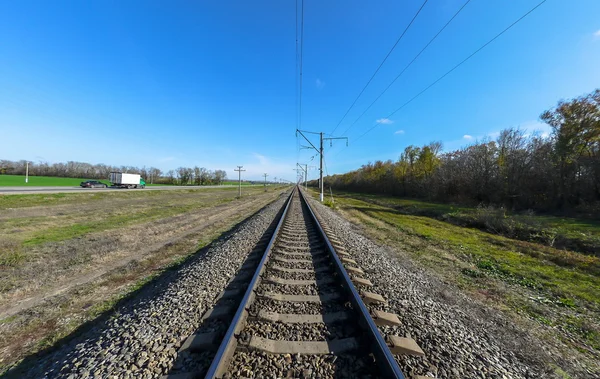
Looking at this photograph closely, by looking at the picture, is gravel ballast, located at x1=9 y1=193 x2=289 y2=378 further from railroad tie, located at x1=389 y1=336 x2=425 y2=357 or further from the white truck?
the white truck

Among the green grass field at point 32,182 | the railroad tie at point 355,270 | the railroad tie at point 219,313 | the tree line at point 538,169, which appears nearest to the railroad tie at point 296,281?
the railroad tie at point 355,270

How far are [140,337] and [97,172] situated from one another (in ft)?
484

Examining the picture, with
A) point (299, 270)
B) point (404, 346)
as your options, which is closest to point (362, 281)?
point (299, 270)

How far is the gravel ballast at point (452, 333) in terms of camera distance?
2.51 meters

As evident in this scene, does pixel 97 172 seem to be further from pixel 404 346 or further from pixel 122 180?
pixel 404 346

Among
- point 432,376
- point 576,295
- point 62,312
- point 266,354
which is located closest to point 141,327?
point 266,354

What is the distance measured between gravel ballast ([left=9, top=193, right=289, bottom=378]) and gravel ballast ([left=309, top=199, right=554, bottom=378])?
2740 millimetres

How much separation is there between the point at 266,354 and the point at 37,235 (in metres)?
12.5

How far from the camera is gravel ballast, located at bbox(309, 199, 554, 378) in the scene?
2.51 m

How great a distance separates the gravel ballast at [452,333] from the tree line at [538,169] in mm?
27391

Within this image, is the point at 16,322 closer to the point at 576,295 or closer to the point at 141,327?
the point at 141,327

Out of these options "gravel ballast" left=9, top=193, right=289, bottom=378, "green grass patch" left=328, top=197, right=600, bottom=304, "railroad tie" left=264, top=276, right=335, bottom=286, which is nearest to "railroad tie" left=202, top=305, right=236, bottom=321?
"gravel ballast" left=9, top=193, right=289, bottom=378

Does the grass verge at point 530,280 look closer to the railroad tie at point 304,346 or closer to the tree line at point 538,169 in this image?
the railroad tie at point 304,346

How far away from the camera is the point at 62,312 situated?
3934mm
